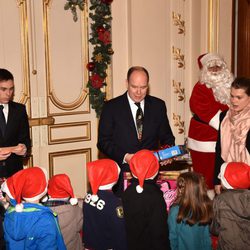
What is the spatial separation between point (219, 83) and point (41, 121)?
7.20 ft

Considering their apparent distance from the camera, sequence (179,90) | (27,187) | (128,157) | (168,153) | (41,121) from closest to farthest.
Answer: (27,187)
(168,153)
(128,157)
(41,121)
(179,90)

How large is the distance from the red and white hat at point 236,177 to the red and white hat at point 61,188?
1.05 metres

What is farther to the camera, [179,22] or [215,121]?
[179,22]

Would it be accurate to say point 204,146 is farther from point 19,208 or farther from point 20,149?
point 19,208

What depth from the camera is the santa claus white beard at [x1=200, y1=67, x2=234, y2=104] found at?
4883 millimetres

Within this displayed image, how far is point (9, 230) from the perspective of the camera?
2844mm

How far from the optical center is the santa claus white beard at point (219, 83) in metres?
4.88

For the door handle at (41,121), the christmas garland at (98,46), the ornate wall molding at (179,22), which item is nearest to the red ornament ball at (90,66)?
the christmas garland at (98,46)

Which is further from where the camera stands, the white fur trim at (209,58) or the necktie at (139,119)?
the white fur trim at (209,58)

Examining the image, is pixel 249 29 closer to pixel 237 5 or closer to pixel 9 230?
pixel 237 5

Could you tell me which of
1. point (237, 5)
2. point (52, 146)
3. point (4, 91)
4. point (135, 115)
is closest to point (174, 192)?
point (135, 115)

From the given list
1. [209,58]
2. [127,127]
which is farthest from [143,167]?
[209,58]

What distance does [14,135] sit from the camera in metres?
4.23

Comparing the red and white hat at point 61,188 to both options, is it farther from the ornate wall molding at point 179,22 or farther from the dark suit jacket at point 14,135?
the ornate wall molding at point 179,22
